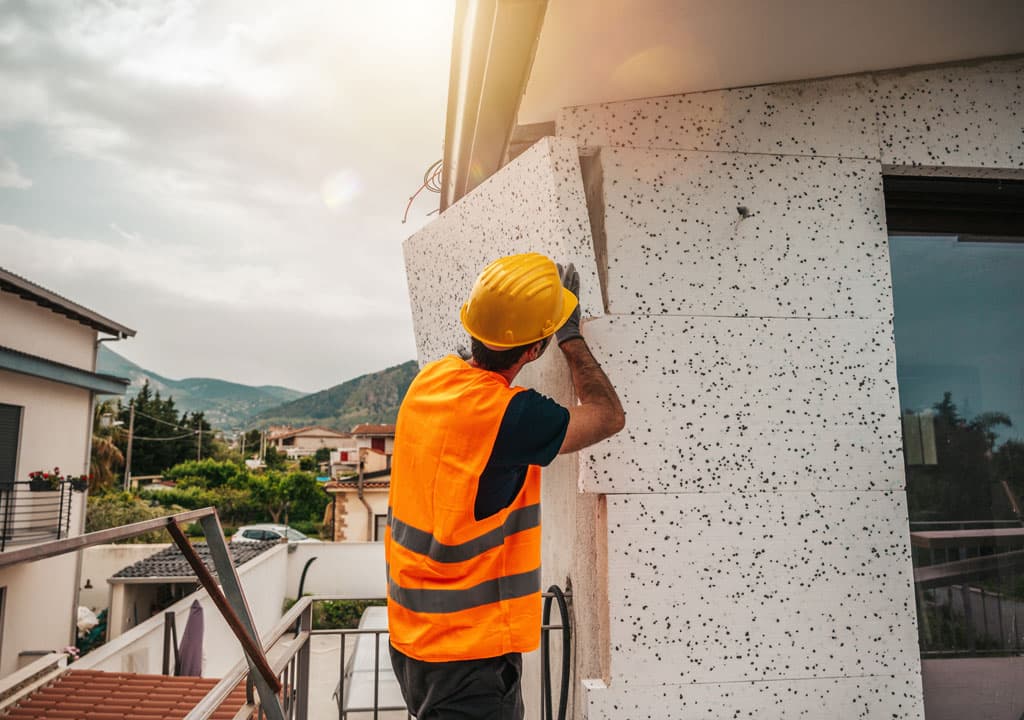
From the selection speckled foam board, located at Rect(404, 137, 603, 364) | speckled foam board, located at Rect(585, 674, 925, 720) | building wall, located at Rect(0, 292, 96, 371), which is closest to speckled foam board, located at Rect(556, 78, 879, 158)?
speckled foam board, located at Rect(404, 137, 603, 364)

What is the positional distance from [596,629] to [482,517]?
0.76 meters

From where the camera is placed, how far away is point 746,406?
2137 millimetres

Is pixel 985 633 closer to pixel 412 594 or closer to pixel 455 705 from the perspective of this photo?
pixel 455 705

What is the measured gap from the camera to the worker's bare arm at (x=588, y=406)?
171 cm

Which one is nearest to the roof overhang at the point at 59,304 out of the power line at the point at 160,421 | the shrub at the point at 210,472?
the shrub at the point at 210,472

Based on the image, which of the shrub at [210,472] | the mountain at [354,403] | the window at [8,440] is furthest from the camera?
the mountain at [354,403]

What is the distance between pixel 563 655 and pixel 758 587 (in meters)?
0.75

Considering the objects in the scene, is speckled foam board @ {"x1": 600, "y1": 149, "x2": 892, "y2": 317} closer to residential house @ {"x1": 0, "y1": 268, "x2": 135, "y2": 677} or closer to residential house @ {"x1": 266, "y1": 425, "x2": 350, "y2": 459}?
residential house @ {"x1": 0, "y1": 268, "x2": 135, "y2": 677}

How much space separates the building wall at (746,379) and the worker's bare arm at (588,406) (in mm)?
165

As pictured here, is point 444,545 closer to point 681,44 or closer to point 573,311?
point 573,311

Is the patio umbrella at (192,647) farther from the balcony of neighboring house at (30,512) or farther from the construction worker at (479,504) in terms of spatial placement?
the construction worker at (479,504)

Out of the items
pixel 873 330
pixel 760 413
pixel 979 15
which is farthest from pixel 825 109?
pixel 760 413

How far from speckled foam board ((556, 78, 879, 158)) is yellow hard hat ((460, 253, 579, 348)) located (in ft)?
2.40

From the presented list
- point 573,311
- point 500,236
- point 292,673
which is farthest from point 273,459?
point 573,311
